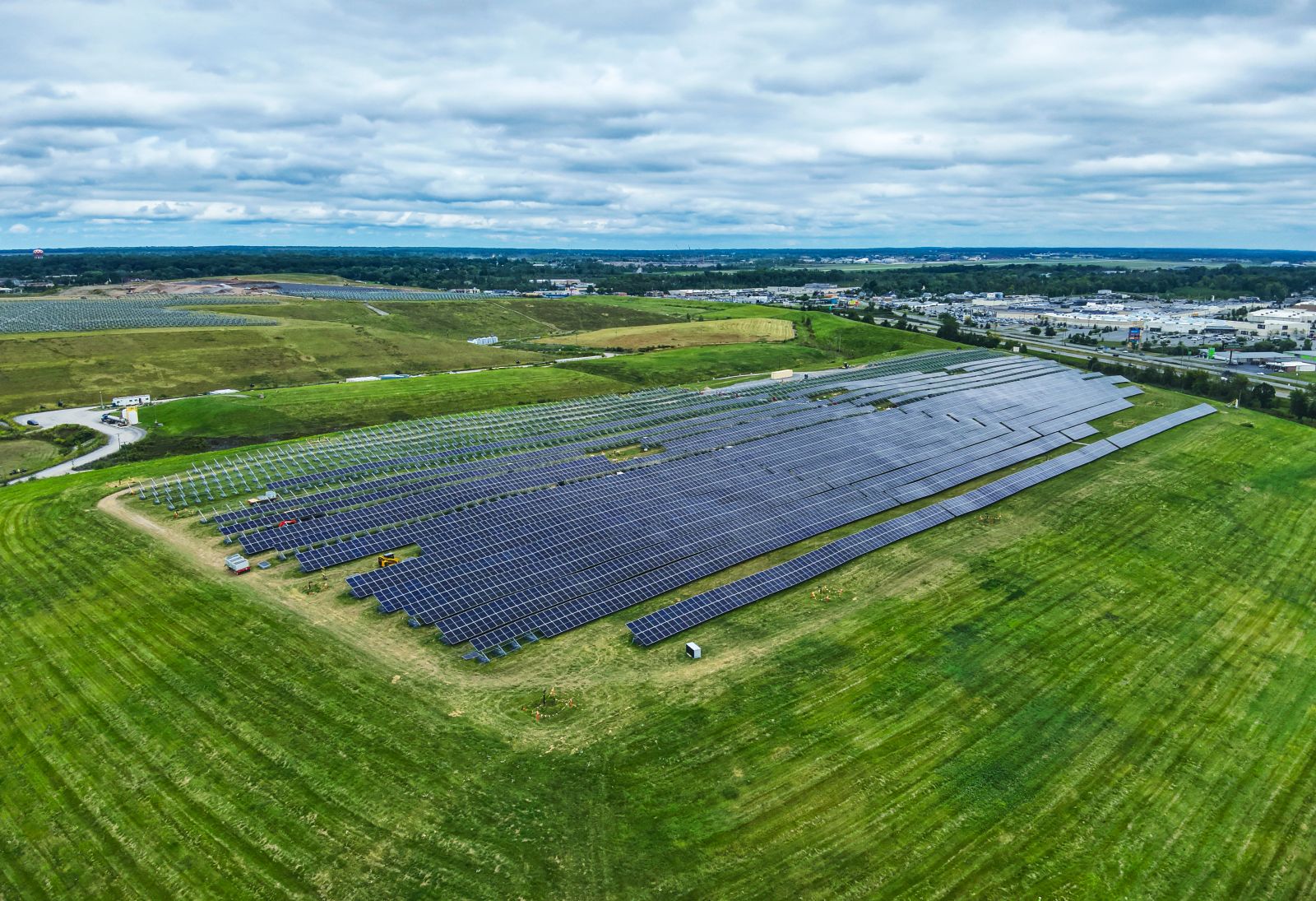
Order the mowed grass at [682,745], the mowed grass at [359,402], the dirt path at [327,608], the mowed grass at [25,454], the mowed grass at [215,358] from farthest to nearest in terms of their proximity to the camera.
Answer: the mowed grass at [215,358]
the mowed grass at [359,402]
the mowed grass at [25,454]
the dirt path at [327,608]
the mowed grass at [682,745]

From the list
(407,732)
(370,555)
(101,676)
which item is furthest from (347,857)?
(370,555)

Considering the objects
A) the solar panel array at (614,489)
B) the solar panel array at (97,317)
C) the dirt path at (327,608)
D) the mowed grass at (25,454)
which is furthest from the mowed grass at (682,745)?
the solar panel array at (97,317)

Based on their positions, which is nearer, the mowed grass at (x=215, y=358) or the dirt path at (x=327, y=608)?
the dirt path at (x=327, y=608)

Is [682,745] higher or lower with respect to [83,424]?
lower

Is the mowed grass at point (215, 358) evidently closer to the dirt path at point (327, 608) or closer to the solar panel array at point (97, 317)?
the solar panel array at point (97, 317)

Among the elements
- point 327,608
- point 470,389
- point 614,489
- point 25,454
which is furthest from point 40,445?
point 614,489

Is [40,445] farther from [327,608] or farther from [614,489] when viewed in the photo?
[614,489]

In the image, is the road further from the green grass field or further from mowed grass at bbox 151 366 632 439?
mowed grass at bbox 151 366 632 439
